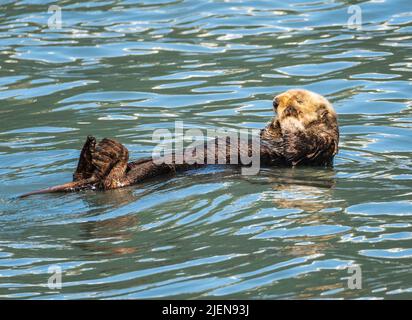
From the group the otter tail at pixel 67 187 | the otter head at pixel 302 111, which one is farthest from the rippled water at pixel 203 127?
the otter head at pixel 302 111

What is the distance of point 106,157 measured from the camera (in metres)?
6.26

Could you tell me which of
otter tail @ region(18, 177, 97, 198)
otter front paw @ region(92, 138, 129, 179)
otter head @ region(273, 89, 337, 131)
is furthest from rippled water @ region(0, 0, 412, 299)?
otter head @ region(273, 89, 337, 131)

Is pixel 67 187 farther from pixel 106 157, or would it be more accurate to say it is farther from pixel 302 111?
pixel 302 111

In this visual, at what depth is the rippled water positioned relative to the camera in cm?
503

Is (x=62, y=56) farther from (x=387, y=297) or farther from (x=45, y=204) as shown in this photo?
(x=387, y=297)

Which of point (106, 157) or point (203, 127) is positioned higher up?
point (106, 157)

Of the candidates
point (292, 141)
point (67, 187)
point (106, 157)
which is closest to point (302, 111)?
point (292, 141)

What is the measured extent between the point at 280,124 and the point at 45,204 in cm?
183

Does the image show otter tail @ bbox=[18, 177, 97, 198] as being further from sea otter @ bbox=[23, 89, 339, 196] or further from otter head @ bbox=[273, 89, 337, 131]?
otter head @ bbox=[273, 89, 337, 131]

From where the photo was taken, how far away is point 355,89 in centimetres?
929

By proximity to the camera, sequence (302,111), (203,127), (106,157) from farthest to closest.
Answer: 1. (203,127)
2. (302,111)
3. (106,157)

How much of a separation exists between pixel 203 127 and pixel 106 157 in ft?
7.36

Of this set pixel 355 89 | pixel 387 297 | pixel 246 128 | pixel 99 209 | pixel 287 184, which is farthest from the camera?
pixel 355 89

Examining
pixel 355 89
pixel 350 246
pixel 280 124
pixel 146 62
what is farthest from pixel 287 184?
pixel 146 62
